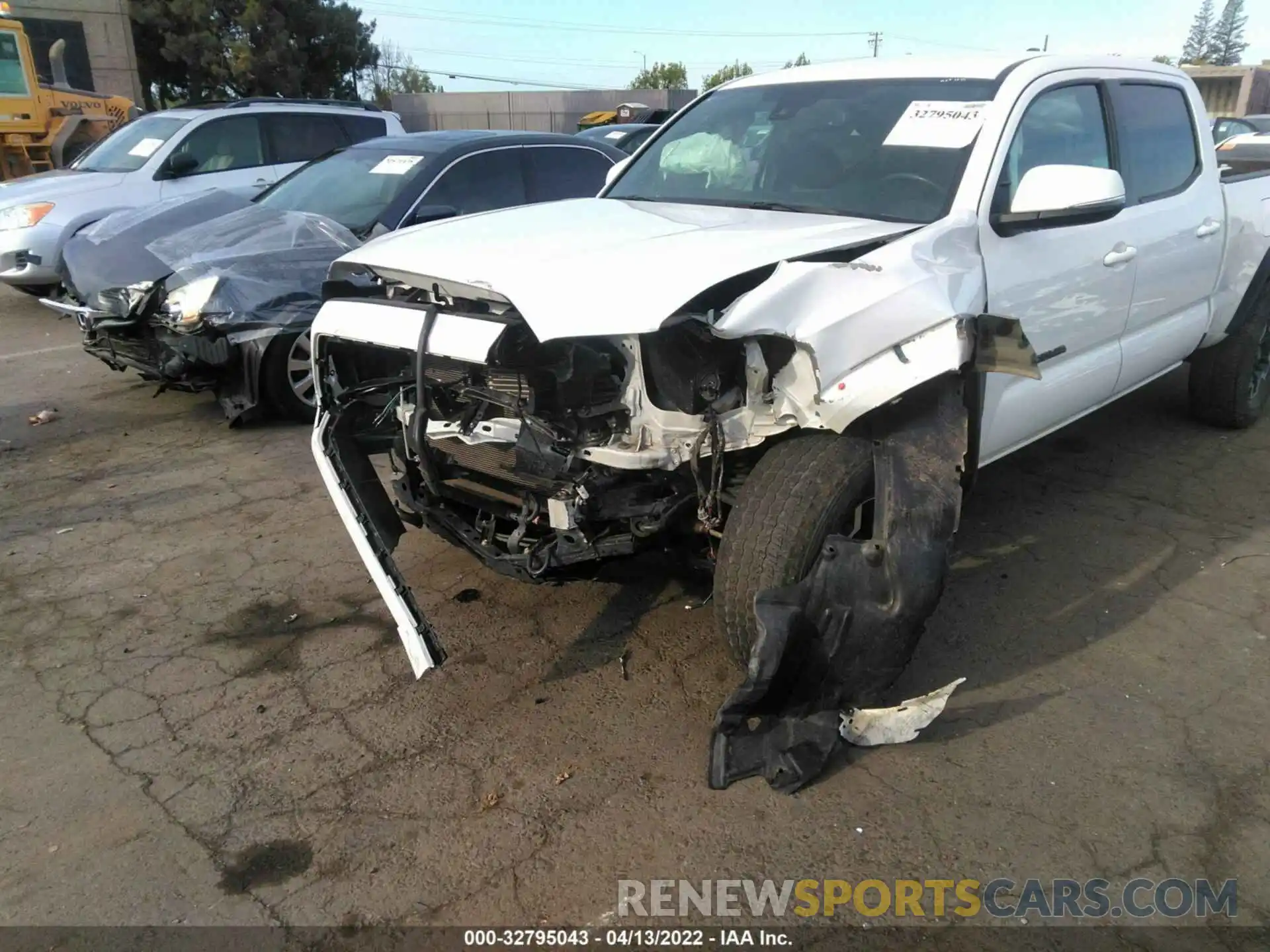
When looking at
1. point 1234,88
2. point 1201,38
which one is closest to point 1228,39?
point 1201,38

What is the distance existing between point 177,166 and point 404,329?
7.20 meters

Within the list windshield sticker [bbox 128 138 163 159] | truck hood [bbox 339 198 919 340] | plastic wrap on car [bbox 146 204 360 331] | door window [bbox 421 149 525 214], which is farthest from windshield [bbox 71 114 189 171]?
truck hood [bbox 339 198 919 340]

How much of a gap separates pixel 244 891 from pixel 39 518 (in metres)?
3.03

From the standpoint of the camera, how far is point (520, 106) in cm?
3766

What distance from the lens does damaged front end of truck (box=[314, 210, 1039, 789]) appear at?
2.69 meters

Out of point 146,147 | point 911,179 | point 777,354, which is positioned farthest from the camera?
point 146,147

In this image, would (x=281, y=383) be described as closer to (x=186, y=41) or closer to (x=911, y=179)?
(x=911, y=179)

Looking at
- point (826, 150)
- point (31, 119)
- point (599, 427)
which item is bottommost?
point (599, 427)

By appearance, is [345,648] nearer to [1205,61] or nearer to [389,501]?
[389,501]

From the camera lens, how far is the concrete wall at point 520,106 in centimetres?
3672

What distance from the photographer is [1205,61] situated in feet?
257

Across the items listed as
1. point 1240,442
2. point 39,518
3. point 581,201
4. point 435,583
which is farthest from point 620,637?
point 1240,442

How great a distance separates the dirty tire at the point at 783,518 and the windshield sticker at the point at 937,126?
4.32ft

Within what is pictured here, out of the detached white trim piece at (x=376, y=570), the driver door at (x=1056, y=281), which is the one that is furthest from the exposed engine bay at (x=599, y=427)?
the driver door at (x=1056, y=281)
